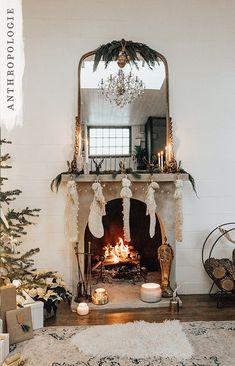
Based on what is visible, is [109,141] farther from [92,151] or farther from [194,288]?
[194,288]

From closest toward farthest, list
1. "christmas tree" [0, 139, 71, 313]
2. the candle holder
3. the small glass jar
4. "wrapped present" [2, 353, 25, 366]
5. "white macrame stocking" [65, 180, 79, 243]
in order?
"wrapped present" [2, 353, 25, 366] → "christmas tree" [0, 139, 71, 313] → the small glass jar → the candle holder → "white macrame stocking" [65, 180, 79, 243]

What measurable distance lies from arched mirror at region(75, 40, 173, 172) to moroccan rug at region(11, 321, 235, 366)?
1.81m

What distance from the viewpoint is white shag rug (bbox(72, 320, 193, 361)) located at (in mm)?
2668

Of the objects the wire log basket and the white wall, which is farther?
the white wall

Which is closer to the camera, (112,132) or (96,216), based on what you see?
(96,216)

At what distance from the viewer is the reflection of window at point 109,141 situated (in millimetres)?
4020

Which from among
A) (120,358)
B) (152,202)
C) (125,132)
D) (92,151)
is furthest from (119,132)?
(120,358)

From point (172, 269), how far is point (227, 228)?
2.75 ft

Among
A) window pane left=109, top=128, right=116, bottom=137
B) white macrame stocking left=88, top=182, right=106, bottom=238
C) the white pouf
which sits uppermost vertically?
window pane left=109, top=128, right=116, bottom=137

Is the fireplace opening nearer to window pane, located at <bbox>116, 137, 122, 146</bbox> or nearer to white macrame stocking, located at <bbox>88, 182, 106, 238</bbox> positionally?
white macrame stocking, located at <bbox>88, 182, 106, 238</bbox>

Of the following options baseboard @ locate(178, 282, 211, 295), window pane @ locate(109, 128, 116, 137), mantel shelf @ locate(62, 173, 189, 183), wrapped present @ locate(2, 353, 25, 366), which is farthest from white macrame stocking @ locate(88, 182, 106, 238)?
wrapped present @ locate(2, 353, 25, 366)

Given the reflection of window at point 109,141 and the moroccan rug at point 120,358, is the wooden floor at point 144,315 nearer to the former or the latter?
the moroccan rug at point 120,358

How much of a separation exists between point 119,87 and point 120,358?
284 cm

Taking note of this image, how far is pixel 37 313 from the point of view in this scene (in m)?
3.18
